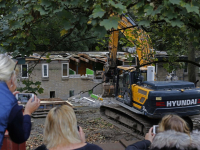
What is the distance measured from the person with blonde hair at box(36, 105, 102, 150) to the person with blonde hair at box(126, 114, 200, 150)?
1.91 feet

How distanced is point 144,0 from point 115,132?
7.55 m

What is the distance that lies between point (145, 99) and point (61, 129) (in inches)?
290

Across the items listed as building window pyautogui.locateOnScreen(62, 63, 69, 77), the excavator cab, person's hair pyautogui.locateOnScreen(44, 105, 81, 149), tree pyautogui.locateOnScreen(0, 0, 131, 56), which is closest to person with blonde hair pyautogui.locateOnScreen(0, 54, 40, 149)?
person's hair pyautogui.locateOnScreen(44, 105, 81, 149)

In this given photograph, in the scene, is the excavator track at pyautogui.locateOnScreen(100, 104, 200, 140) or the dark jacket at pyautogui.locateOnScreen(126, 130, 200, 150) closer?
the dark jacket at pyautogui.locateOnScreen(126, 130, 200, 150)

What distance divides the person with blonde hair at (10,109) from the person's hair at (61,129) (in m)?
0.22

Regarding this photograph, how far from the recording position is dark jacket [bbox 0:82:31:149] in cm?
213

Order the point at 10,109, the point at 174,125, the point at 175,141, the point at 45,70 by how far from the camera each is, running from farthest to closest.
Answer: the point at 45,70 < the point at 174,125 < the point at 175,141 < the point at 10,109

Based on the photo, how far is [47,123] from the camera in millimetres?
2357

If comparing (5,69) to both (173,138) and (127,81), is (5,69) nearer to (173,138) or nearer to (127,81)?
(173,138)

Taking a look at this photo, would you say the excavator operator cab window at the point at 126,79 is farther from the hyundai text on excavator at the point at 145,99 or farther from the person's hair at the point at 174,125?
the person's hair at the point at 174,125

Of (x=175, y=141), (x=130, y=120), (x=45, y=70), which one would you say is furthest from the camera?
(x=45, y=70)

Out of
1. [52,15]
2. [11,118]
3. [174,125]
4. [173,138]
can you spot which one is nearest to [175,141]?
[173,138]

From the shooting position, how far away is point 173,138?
238cm

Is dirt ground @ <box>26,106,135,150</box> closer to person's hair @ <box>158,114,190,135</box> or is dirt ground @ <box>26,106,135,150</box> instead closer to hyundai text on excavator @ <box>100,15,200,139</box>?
hyundai text on excavator @ <box>100,15,200,139</box>
